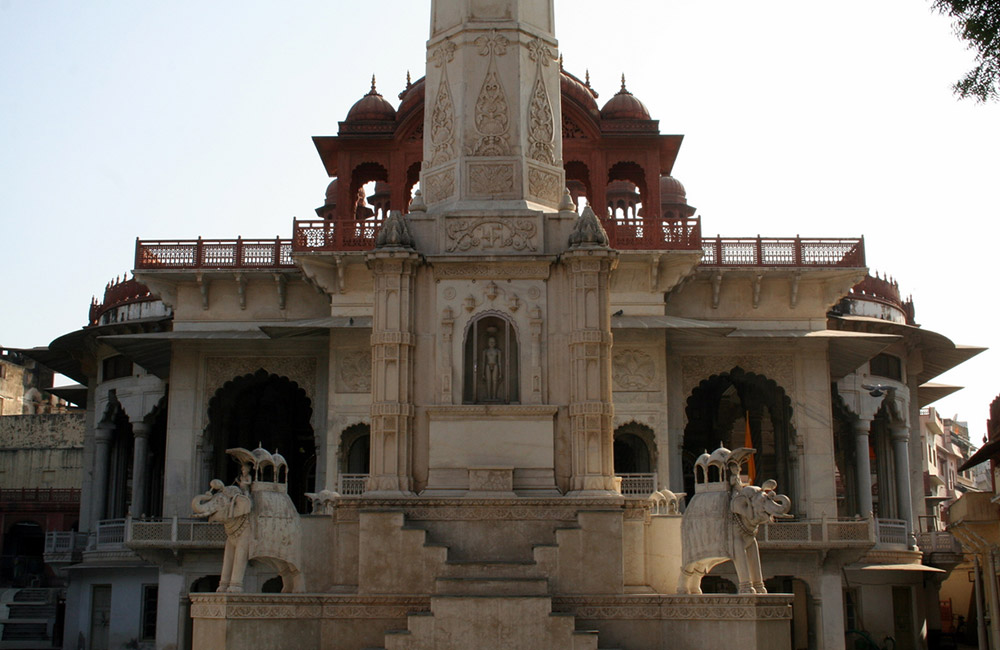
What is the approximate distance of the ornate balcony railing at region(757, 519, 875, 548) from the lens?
2950 centimetres

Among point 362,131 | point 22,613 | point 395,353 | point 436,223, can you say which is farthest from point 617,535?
point 22,613

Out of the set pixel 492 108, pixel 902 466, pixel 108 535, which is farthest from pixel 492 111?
pixel 902 466

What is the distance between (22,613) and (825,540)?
98.7 ft

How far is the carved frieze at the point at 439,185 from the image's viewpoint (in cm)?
1870

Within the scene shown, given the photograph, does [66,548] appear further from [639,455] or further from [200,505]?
[200,505]

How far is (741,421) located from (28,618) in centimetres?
2609

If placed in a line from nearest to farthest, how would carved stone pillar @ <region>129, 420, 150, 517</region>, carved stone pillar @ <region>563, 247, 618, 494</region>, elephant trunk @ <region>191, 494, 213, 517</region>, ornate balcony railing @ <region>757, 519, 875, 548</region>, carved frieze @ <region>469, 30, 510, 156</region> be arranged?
1. elephant trunk @ <region>191, 494, 213, 517</region>
2. carved stone pillar @ <region>563, 247, 618, 494</region>
3. carved frieze @ <region>469, 30, 510, 156</region>
4. ornate balcony railing @ <region>757, 519, 875, 548</region>
5. carved stone pillar @ <region>129, 420, 150, 517</region>

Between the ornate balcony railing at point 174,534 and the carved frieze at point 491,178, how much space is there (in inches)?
586

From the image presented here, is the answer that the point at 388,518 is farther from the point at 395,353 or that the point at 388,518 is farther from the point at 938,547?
the point at 938,547

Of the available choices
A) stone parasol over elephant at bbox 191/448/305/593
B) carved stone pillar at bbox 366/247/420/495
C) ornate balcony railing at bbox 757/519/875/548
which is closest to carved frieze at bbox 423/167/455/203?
carved stone pillar at bbox 366/247/420/495

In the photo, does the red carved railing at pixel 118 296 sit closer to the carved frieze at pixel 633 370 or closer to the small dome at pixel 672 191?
the carved frieze at pixel 633 370

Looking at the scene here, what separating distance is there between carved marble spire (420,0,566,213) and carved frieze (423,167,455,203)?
0.05 ft

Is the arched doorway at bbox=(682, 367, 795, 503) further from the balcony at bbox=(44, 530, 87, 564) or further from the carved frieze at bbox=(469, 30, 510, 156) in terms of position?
the balcony at bbox=(44, 530, 87, 564)

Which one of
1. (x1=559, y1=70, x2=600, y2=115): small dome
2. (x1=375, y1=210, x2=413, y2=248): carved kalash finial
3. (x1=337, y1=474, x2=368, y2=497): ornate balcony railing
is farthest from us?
(x1=559, y1=70, x2=600, y2=115): small dome
